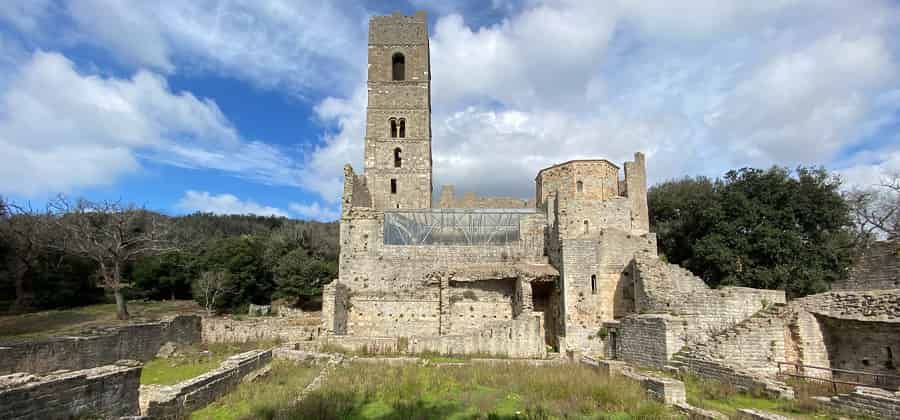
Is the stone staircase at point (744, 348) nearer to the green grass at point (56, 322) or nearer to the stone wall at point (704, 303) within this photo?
the stone wall at point (704, 303)

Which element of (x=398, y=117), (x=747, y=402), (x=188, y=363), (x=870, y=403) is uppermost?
(x=398, y=117)

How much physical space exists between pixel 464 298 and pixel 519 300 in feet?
8.16

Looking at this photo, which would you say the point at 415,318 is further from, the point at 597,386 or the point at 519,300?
the point at 597,386

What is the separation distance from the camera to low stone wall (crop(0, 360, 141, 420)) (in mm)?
6988

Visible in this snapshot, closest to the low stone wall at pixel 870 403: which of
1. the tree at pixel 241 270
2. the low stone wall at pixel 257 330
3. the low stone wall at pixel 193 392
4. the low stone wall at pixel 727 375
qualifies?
the low stone wall at pixel 727 375

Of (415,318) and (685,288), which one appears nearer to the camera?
(685,288)

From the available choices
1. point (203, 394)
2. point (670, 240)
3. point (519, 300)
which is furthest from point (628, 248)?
point (203, 394)

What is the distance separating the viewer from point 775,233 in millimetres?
19000

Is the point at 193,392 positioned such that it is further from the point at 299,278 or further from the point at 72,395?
the point at 299,278

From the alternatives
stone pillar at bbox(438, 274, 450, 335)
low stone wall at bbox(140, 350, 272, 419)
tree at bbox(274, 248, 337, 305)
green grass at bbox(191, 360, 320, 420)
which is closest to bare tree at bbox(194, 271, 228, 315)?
tree at bbox(274, 248, 337, 305)

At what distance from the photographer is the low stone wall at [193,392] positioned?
27.1 feet

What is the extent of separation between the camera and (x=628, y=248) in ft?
62.8

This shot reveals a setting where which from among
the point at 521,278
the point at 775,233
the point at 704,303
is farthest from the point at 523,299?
the point at 775,233

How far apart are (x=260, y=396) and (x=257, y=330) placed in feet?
42.0
